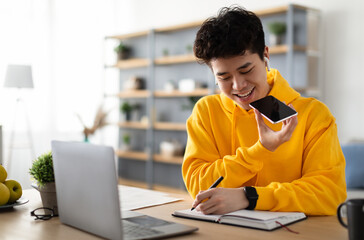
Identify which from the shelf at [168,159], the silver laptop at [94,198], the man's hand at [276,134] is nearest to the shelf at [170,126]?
the shelf at [168,159]

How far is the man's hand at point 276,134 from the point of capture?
136 cm

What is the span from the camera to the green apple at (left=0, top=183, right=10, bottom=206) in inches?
57.0

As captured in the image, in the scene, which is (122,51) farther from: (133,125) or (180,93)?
(180,93)

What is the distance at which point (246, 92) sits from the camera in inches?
61.7

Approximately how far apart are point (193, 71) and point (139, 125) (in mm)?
1040

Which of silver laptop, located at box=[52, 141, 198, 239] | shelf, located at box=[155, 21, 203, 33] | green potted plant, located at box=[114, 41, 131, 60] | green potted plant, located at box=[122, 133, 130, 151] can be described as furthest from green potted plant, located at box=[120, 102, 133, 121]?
silver laptop, located at box=[52, 141, 198, 239]

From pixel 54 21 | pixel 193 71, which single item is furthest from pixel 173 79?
pixel 54 21

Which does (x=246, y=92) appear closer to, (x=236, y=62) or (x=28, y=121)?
(x=236, y=62)

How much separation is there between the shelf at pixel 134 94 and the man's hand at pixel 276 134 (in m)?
4.39

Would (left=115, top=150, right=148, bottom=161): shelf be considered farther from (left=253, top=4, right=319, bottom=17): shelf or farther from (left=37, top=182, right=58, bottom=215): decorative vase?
(left=37, top=182, right=58, bottom=215): decorative vase

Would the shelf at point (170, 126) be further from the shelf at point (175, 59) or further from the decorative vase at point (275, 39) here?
the decorative vase at point (275, 39)

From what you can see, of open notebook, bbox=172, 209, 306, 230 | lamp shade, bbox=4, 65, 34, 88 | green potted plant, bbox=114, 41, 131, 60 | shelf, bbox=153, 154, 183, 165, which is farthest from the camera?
green potted plant, bbox=114, 41, 131, 60

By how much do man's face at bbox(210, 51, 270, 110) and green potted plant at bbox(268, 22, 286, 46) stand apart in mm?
2868

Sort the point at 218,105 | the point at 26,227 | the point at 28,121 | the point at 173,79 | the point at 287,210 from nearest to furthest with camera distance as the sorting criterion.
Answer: the point at 26,227, the point at 287,210, the point at 218,105, the point at 28,121, the point at 173,79
